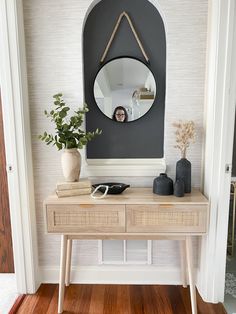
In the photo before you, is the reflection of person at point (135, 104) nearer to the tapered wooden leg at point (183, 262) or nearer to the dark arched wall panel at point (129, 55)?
the dark arched wall panel at point (129, 55)

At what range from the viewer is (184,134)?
1.82 m

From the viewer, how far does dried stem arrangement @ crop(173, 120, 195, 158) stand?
1810mm

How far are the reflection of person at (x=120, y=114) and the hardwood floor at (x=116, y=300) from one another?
4.38ft

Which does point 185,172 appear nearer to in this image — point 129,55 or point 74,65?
point 129,55

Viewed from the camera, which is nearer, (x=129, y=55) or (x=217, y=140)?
(x=217, y=140)

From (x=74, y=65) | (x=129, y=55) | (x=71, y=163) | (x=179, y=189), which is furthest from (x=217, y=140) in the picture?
(x=74, y=65)

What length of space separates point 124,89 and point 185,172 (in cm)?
76

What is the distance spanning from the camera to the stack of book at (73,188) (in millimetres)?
1763

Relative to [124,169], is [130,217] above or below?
below

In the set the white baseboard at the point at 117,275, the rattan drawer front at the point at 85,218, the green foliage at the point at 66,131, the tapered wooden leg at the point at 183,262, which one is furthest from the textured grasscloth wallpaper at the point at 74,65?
the white baseboard at the point at 117,275

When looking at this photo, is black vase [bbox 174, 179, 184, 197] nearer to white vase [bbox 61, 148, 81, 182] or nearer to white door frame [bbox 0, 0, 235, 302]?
white door frame [bbox 0, 0, 235, 302]

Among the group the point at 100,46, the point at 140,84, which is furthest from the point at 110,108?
the point at 100,46

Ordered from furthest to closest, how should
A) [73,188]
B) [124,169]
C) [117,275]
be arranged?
[117,275]
[124,169]
[73,188]

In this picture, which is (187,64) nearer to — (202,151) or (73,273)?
(202,151)
